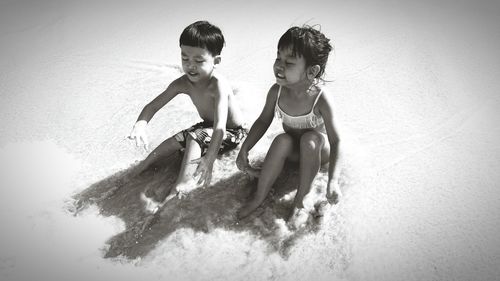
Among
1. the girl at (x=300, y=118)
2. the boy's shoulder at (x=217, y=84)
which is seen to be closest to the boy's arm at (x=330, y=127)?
the girl at (x=300, y=118)

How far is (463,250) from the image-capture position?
1821mm

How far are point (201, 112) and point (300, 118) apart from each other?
586 millimetres

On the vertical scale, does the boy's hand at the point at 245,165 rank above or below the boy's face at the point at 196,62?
below

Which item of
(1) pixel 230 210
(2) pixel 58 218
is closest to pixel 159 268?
(1) pixel 230 210

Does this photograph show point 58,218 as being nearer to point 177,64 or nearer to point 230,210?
point 230,210

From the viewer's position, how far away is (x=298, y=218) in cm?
194

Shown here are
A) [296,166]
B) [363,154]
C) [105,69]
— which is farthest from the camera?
[105,69]

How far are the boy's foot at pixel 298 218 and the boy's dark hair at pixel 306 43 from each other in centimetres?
68

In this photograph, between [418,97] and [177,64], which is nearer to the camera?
[418,97]

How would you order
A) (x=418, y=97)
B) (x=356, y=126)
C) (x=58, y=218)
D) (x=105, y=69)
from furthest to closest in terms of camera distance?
(x=105, y=69) < (x=418, y=97) < (x=356, y=126) < (x=58, y=218)

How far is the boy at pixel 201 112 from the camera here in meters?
1.98

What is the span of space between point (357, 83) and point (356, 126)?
58 cm

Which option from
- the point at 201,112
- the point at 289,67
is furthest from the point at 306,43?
the point at 201,112

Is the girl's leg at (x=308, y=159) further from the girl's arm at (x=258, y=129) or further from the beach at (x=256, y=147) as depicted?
the girl's arm at (x=258, y=129)
